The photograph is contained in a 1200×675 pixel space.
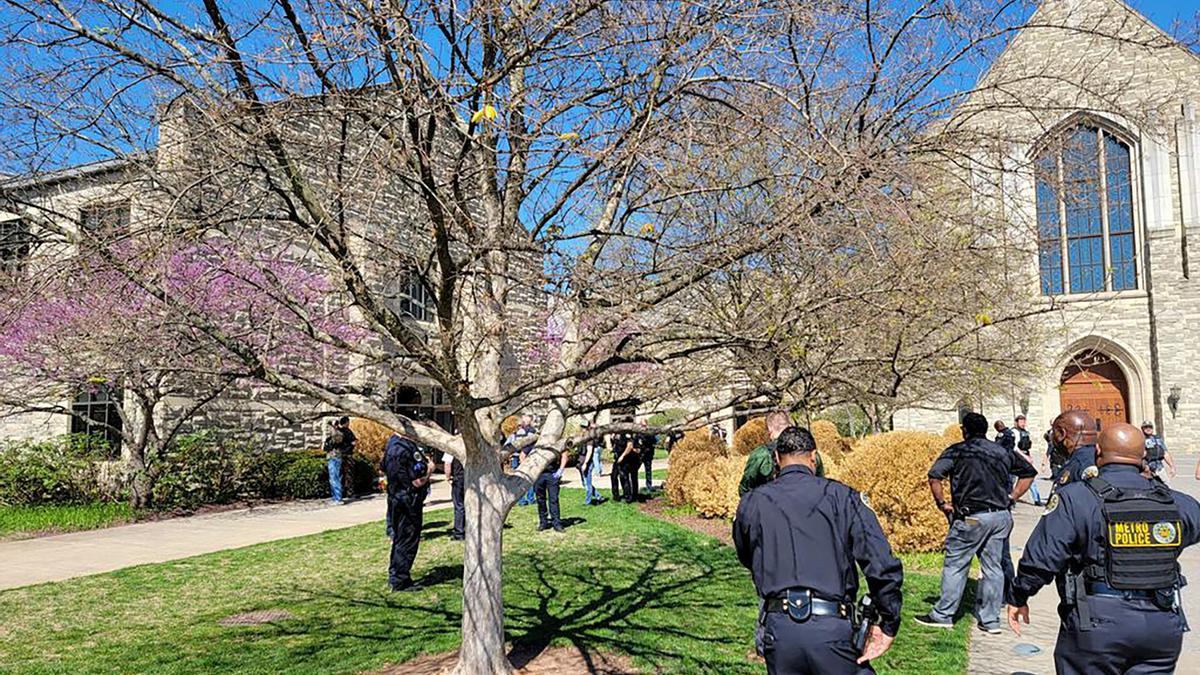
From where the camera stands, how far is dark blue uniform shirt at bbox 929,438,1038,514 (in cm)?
675

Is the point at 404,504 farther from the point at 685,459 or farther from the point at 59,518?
the point at 59,518

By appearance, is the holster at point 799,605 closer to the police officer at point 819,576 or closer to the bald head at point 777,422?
the police officer at point 819,576

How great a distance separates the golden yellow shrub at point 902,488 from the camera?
9.97m

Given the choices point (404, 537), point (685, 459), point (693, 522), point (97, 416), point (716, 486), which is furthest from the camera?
point (97, 416)

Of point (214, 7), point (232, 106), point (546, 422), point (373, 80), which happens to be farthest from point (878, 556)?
point (214, 7)

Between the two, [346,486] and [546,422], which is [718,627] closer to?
[546,422]

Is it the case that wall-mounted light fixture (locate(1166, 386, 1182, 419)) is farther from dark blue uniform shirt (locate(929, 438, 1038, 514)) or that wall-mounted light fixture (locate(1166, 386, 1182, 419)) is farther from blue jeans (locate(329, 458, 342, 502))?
blue jeans (locate(329, 458, 342, 502))

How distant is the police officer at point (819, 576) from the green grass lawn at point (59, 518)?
42.3 feet

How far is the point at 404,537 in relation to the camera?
26.8ft

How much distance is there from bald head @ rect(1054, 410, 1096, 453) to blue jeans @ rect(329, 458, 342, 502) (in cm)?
1272

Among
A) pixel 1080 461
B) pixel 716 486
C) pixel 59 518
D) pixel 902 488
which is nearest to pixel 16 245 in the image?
pixel 1080 461

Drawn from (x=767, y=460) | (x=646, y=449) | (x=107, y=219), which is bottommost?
(x=646, y=449)

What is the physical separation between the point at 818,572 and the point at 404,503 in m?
5.39

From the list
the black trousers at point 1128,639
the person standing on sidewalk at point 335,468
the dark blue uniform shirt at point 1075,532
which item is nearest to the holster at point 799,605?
the dark blue uniform shirt at point 1075,532
